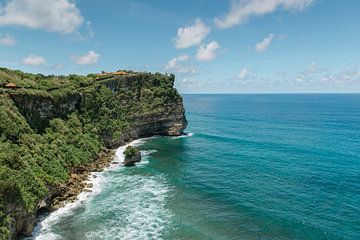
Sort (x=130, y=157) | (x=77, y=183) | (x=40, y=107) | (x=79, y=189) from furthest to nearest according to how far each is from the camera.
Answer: (x=130, y=157) < (x=40, y=107) < (x=77, y=183) < (x=79, y=189)

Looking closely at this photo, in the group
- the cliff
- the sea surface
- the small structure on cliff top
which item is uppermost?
the small structure on cliff top

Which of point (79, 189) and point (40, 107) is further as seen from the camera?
point (40, 107)

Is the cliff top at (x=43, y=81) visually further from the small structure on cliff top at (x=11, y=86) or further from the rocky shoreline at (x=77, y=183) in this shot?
the rocky shoreline at (x=77, y=183)

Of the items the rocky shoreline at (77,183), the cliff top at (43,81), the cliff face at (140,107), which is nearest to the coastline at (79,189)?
the rocky shoreline at (77,183)

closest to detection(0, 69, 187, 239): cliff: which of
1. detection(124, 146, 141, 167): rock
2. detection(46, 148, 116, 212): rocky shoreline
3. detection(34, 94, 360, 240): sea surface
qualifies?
detection(46, 148, 116, 212): rocky shoreline

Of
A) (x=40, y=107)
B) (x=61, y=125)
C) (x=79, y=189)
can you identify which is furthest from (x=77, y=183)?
(x=40, y=107)

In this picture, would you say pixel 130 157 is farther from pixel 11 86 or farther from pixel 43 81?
pixel 43 81

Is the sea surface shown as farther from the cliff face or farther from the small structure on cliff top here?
the small structure on cliff top
